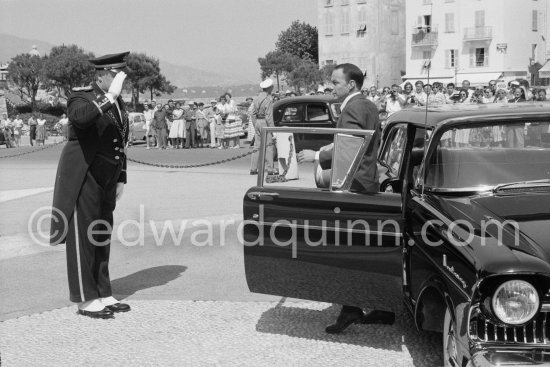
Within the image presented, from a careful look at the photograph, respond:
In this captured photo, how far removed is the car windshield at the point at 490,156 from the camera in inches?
184

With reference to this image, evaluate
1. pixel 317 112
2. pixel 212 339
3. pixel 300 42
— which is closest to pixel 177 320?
pixel 212 339

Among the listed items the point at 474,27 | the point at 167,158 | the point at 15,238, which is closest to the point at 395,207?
the point at 15,238

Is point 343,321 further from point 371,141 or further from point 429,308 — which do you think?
point 371,141

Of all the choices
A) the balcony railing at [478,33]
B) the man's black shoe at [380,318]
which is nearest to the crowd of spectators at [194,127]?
the man's black shoe at [380,318]

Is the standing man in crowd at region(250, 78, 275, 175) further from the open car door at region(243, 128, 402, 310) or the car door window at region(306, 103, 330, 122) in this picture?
the open car door at region(243, 128, 402, 310)

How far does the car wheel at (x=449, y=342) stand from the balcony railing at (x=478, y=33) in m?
67.9

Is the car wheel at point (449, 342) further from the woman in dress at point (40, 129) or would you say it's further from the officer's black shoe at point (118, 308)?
the woman in dress at point (40, 129)

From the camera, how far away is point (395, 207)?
4.86m

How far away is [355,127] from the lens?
5.75 metres

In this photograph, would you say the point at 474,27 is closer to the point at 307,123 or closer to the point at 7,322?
the point at 307,123

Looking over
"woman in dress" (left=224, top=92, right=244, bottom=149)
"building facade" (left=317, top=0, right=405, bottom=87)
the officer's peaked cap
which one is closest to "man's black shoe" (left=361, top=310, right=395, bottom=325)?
the officer's peaked cap

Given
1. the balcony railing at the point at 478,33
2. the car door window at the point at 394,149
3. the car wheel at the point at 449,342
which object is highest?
the balcony railing at the point at 478,33

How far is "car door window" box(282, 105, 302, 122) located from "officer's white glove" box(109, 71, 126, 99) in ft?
36.5

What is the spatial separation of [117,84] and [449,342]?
3373mm
